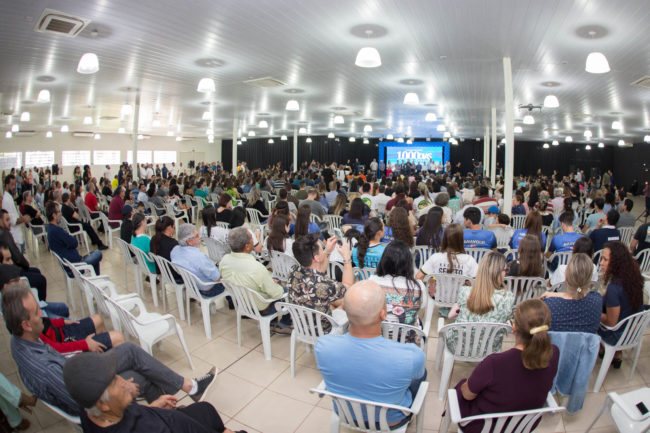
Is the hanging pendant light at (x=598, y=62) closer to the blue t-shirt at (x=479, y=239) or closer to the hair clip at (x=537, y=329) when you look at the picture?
the blue t-shirt at (x=479, y=239)

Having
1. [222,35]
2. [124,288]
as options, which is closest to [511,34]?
[222,35]

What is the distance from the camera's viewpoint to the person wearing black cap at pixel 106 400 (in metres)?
1.67

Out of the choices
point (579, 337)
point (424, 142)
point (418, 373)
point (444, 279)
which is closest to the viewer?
point (418, 373)

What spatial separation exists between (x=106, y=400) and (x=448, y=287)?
2.93 metres

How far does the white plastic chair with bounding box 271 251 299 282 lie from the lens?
14.3 ft

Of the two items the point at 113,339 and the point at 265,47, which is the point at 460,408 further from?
the point at 265,47

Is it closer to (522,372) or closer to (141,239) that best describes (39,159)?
(141,239)

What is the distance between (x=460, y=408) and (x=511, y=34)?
16.2ft

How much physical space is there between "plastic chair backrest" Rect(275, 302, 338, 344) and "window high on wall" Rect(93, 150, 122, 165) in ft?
86.8

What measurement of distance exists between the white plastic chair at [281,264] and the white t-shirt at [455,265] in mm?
1372

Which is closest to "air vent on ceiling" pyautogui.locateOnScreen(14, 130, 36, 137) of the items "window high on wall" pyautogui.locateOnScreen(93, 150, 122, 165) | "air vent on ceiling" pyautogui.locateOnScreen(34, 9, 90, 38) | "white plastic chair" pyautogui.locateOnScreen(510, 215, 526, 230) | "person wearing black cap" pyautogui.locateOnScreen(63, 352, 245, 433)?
"window high on wall" pyautogui.locateOnScreen(93, 150, 122, 165)

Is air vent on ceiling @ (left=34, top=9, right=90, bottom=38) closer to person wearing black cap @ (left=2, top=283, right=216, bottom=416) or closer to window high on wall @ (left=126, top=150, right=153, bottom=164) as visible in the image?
person wearing black cap @ (left=2, top=283, right=216, bottom=416)

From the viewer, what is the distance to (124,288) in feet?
18.5

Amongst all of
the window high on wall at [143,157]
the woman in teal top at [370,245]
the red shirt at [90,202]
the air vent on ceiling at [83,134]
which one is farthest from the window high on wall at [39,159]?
the woman in teal top at [370,245]
